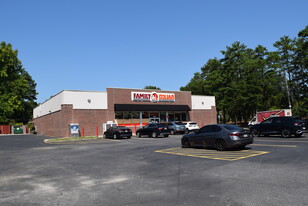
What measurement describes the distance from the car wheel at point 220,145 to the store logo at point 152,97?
25.7m

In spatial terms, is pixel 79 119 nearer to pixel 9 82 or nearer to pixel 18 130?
pixel 18 130

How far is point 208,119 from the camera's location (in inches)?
1833

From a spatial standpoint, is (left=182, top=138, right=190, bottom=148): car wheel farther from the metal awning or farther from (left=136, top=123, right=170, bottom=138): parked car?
the metal awning

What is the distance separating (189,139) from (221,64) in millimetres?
50091

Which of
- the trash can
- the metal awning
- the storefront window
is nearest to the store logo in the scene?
the metal awning

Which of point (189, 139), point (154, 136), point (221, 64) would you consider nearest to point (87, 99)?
point (154, 136)

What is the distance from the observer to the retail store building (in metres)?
33.3

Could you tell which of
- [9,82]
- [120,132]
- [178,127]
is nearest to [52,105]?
[120,132]

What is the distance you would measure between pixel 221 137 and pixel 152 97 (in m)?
27.1

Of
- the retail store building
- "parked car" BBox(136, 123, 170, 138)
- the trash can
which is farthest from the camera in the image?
the retail store building

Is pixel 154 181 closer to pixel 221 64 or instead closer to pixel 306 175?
pixel 306 175

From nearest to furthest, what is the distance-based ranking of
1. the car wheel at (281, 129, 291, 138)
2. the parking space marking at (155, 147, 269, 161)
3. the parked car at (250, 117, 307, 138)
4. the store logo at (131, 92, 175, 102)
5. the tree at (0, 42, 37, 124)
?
the parking space marking at (155, 147, 269, 161), the parked car at (250, 117, 307, 138), the car wheel at (281, 129, 291, 138), the store logo at (131, 92, 175, 102), the tree at (0, 42, 37, 124)

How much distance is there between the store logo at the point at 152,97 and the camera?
3843cm

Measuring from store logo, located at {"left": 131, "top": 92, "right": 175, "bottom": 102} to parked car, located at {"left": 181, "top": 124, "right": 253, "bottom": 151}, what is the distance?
2405cm
